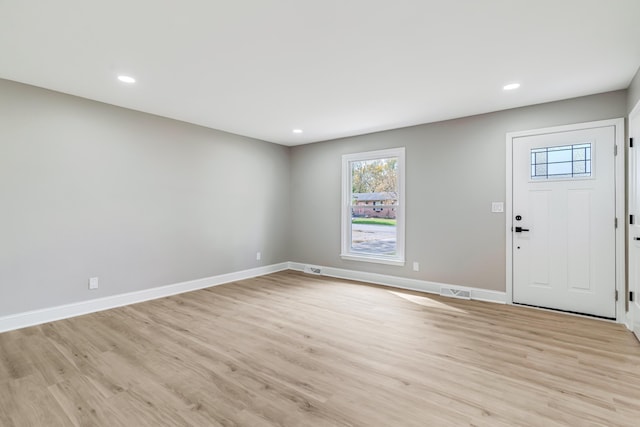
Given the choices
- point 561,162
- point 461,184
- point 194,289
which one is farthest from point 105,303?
point 561,162

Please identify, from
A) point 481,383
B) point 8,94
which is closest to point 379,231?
point 481,383

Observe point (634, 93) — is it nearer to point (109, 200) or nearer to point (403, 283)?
point (403, 283)

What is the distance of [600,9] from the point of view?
6.41 ft

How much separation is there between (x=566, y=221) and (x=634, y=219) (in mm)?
603

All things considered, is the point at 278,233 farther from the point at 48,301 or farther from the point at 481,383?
the point at 481,383

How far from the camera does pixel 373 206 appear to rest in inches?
205

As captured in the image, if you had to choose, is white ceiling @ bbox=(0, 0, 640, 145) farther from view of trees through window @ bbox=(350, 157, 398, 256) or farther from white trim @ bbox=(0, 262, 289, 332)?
white trim @ bbox=(0, 262, 289, 332)

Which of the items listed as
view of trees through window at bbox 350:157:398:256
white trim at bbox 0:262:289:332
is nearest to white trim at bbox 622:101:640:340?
view of trees through window at bbox 350:157:398:256

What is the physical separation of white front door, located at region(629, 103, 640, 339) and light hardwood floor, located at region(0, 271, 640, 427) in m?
0.28

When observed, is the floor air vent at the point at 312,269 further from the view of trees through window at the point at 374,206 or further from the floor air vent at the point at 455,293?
the floor air vent at the point at 455,293

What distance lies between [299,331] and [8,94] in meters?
3.74

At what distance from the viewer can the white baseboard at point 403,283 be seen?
400 cm

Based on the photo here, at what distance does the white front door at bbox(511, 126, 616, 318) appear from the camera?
10.9 ft

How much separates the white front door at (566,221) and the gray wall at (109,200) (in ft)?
13.6
